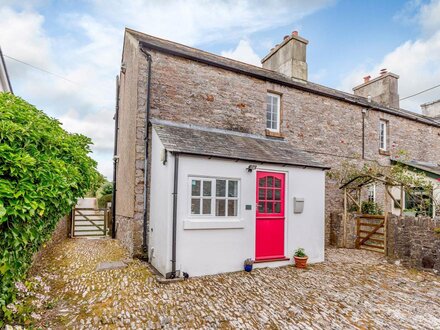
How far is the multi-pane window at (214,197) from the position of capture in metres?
6.53

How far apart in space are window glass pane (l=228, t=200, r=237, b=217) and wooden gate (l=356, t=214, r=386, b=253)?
5937 mm

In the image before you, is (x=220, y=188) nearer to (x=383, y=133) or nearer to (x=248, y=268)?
(x=248, y=268)

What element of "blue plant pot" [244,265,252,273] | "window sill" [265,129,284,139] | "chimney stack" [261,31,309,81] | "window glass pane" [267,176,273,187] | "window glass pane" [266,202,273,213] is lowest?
"blue plant pot" [244,265,252,273]

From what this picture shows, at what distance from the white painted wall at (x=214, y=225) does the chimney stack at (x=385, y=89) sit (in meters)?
10.5

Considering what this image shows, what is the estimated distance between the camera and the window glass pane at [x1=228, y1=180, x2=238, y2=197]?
22.9 ft

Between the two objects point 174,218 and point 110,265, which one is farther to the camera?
point 110,265

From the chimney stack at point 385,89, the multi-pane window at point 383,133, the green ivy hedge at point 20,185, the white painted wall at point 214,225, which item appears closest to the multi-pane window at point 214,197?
the white painted wall at point 214,225

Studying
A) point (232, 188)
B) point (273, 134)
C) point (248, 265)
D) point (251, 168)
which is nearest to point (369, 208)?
point (273, 134)

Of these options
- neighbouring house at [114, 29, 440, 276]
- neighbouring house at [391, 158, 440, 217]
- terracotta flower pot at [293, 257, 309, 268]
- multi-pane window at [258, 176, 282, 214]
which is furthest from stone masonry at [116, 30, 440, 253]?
terracotta flower pot at [293, 257, 309, 268]

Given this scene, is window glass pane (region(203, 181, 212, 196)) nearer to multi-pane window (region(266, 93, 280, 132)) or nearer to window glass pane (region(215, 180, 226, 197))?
window glass pane (region(215, 180, 226, 197))

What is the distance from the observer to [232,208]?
695 centimetres

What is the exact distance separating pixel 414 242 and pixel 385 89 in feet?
34.3

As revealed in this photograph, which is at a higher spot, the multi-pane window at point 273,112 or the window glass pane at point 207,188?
the multi-pane window at point 273,112

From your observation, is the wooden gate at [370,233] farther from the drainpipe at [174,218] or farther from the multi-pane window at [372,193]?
the drainpipe at [174,218]
